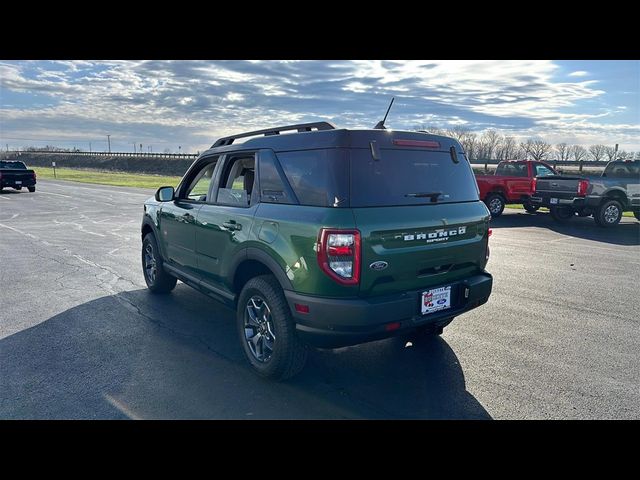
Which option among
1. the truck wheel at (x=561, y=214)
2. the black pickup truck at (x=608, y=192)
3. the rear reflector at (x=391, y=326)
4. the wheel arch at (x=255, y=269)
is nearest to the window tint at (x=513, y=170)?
the truck wheel at (x=561, y=214)

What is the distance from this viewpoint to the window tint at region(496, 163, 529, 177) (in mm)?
15453

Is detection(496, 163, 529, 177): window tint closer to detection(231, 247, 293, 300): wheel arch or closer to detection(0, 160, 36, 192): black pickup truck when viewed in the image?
detection(231, 247, 293, 300): wheel arch

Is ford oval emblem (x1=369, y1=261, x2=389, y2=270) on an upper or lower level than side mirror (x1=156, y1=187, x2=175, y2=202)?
lower

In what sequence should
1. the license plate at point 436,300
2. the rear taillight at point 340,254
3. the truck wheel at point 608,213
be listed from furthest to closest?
the truck wheel at point 608,213
the license plate at point 436,300
the rear taillight at point 340,254

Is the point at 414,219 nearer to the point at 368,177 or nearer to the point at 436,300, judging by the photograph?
the point at 368,177

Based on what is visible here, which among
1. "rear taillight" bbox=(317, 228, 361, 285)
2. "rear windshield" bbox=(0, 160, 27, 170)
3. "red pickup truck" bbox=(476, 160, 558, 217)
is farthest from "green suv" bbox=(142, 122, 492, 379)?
"rear windshield" bbox=(0, 160, 27, 170)

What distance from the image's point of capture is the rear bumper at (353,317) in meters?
3.08

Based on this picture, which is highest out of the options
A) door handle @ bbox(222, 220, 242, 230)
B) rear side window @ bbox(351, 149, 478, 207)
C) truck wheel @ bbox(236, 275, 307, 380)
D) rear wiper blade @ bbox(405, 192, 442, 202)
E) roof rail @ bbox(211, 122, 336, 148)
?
roof rail @ bbox(211, 122, 336, 148)

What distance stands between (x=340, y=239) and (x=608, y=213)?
12858 millimetres

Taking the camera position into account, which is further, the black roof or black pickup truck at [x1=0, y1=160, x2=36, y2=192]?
black pickup truck at [x1=0, y1=160, x2=36, y2=192]

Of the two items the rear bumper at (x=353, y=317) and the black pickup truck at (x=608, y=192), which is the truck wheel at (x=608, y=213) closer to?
the black pickup truck at (x=608, y=192)

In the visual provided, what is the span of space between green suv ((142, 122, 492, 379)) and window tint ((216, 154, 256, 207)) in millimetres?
14
